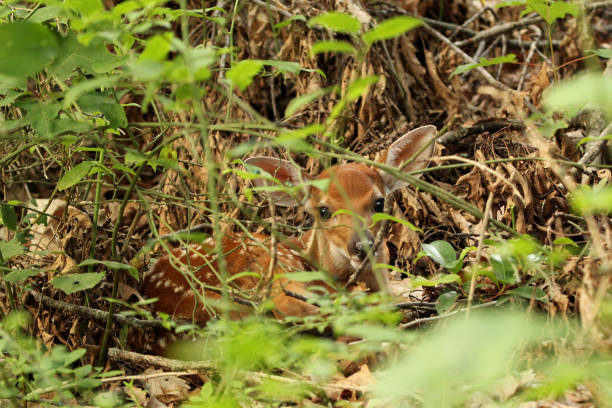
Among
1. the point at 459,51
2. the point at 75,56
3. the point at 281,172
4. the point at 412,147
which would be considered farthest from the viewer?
the point at 459,51

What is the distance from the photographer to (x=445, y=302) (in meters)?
2.67

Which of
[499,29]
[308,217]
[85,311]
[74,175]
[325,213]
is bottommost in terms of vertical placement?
[308,217]

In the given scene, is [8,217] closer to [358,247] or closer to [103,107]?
[103,107]

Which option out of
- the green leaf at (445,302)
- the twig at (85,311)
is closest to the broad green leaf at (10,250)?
the twig at (85,311)

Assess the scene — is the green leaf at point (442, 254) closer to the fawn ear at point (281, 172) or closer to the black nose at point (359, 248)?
the black nose at point (359, 248)

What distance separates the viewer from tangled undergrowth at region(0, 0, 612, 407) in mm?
1641

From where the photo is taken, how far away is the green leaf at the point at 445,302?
104 inches

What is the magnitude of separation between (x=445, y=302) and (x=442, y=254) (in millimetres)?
325

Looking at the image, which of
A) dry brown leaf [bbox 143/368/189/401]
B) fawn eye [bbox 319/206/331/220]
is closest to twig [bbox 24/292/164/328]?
dry brown leaf [bbox 143/368/189/401]

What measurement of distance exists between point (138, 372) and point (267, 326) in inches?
57.4

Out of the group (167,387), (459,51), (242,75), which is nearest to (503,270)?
(242,75)

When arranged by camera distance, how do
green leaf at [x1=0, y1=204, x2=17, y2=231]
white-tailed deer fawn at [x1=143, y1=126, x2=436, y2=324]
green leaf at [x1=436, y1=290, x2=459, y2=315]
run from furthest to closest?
white-tailed deer fawn at [x1=143, y1=126, x2=436, y2=324], green leaf at [x1=0, y1=204, x2=17, y2=231], green leaf at [x1=436, y1=290, x2=459, y2=315]

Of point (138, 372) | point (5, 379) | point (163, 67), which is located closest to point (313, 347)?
point (163, 67)

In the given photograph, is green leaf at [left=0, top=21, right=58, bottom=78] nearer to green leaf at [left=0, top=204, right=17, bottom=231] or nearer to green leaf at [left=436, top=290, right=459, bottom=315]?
green leaf at [left=0, top=204, right=17, bottom=231]
